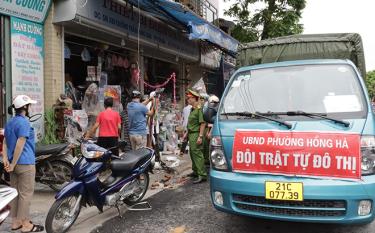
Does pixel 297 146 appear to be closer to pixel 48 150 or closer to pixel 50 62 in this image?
pixel 48 150

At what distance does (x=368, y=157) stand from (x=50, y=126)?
6.00m

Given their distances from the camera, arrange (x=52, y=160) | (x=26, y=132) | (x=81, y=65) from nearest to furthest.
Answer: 1. (x=26, y=132)
2. (x=52, y=160)
3. (x=81, y=65)

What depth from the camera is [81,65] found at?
32.3 ft

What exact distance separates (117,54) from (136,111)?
3.78 m

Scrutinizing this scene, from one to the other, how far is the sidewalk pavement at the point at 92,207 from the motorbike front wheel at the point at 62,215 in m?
0.17

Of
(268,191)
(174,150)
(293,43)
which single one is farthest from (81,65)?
(268,191)

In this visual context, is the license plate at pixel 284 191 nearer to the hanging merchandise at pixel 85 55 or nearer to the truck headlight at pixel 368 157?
the truck headlight at pixel 368 157

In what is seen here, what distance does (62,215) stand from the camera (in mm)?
4770

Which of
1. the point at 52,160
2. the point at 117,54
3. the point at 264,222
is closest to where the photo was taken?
the point at 264,222

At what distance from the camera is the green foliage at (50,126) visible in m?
7.98

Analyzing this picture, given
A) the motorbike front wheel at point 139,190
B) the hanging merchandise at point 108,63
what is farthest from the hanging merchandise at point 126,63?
the motorbike front wheel at point 139,190

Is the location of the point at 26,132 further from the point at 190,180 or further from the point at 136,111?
the point at 190,180

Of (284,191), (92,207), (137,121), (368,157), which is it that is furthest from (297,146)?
(137,121)

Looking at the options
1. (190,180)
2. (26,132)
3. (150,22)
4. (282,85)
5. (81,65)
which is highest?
(150,22)
